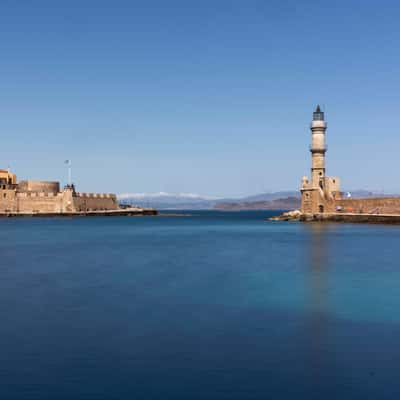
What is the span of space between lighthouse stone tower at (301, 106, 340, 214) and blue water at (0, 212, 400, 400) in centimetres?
3227

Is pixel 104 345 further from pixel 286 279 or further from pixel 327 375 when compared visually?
pixel 286 279

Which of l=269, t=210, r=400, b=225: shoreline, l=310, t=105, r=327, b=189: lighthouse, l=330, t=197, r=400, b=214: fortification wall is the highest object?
l=310, t=105, r=327, b=189: lighthouse

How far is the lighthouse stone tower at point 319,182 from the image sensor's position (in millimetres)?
57875

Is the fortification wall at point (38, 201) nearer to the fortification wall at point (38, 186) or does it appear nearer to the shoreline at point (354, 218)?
the fortification wall at point (38, 186)

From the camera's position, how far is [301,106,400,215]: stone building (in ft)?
190

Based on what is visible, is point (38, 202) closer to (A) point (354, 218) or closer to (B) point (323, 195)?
(B) point (323, 195)

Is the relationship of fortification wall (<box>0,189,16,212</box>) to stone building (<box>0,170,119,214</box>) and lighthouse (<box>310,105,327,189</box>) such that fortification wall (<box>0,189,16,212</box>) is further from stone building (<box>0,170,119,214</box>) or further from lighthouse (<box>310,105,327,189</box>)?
lighthouse (<box>310,105,327,189</box>)

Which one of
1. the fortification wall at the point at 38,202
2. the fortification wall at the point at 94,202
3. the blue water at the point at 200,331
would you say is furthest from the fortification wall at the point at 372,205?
the fortification wall at the point at 38,202

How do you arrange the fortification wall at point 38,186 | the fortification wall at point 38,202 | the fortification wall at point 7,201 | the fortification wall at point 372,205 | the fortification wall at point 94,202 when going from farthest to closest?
the fortification wall at point 94,202
the fortification wall at point 38,186
the fortification wall at point 38,202
the fortification wall at point 7,201
the fortification wall at point 372,205

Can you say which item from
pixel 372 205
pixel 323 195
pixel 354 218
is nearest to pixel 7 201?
pixel 323 195

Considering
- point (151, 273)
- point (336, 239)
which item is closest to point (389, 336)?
point (151, 273)

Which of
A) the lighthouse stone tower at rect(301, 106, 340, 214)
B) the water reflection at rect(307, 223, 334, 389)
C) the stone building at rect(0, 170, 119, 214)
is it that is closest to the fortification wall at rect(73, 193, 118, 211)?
the stone building at rect(0, 170, 119, 214)

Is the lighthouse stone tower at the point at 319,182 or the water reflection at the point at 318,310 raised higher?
the lighthouse stone tower at the point at 319,182

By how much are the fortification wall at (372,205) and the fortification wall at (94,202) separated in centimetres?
4773
